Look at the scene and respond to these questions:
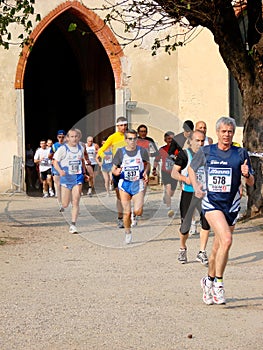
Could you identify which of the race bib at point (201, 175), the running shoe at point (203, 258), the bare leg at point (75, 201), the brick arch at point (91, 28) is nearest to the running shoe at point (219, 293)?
the race bib at point (201, 175)

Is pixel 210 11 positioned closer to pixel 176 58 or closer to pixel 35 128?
pixel 176 58

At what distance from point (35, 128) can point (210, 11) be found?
1962 cm

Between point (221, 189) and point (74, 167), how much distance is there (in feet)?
20.6

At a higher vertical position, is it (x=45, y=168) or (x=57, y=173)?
(x=57, y=173)

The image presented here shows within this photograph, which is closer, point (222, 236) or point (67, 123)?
point (222, 236)

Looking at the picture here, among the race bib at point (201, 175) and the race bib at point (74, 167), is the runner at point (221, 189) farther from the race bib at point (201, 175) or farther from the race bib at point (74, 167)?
the race bib at point (74, 167)

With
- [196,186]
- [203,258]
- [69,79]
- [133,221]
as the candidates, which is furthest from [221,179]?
[69,79]

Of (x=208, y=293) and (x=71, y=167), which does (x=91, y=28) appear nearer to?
(x=71, y=167)

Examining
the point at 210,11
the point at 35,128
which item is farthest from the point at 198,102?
the point at 35,128

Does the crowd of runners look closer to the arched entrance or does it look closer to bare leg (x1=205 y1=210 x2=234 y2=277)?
→ bare leg (x1=205 y1=210 x2=234 y2=277)

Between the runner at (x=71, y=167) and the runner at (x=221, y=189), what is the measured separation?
5.99 m

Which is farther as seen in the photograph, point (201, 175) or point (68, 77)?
point (68, 77)

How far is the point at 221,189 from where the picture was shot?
7949 mm

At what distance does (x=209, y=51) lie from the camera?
880 inches
